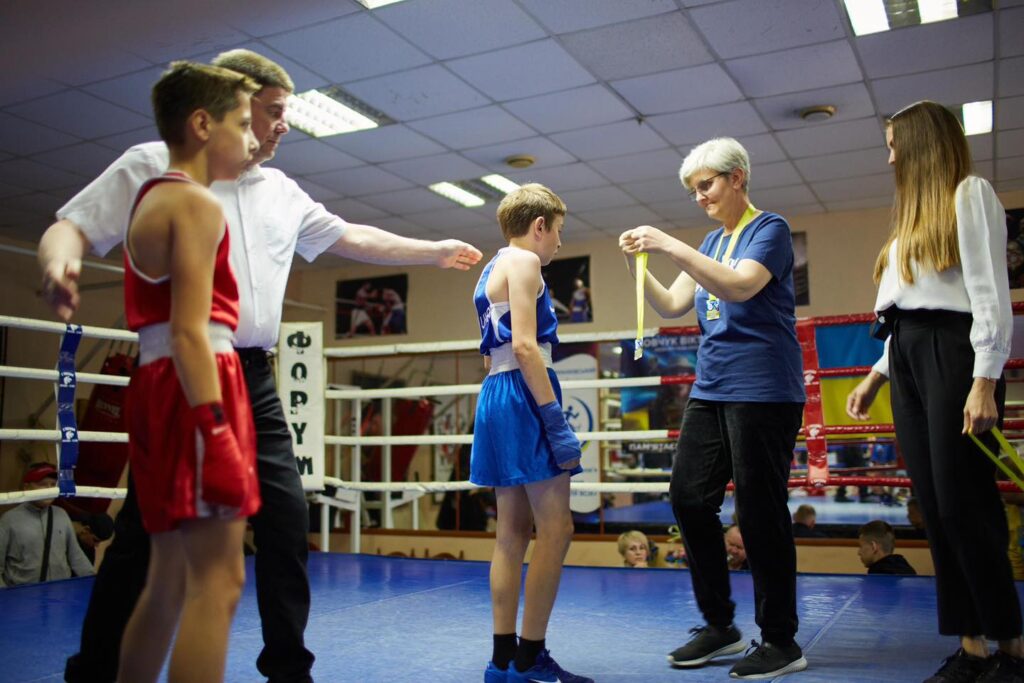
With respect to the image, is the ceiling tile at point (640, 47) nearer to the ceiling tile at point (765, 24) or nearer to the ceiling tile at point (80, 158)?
the ceiling tile at point (765, 24)

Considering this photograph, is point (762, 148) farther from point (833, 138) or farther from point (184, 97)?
point (184, 97)

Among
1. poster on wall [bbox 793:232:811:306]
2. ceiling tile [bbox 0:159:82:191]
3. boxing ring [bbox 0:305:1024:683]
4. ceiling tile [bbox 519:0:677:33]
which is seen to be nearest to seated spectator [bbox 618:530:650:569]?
boxing ring [bbox 0:305:1024:683]

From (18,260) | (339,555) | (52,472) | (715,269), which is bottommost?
(339,555)

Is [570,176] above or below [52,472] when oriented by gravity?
above

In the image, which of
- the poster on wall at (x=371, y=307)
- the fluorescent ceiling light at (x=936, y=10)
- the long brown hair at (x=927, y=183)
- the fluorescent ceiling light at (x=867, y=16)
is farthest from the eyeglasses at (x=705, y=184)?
the poster on wall at (x=371, y=307)

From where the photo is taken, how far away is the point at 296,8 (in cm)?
433

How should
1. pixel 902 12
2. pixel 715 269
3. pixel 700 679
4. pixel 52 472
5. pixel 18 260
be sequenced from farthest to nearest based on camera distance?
pixel 18 260 → pixel 52 472 → pixel 902 12 → pixel 715 269 → pixel 700 679

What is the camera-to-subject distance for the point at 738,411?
2135 millimetres

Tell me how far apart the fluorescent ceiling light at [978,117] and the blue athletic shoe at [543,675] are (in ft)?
17.7

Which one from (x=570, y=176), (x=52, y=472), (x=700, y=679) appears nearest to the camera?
(x=700, y=679)

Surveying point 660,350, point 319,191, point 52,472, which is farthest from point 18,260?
point 660,350

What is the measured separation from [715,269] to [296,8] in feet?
10.3

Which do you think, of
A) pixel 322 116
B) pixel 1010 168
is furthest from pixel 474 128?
pixel 1010 168

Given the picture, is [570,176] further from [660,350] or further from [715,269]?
[715,269]
